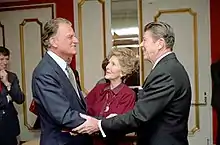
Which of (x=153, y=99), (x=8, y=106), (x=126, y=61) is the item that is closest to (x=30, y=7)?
(x=8, y=106)

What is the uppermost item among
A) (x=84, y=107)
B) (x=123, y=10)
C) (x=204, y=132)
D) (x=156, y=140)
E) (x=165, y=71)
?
(x=123, y=10)

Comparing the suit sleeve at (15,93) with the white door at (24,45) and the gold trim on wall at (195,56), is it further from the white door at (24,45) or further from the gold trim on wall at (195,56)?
the gold trim on wall at (195,56)

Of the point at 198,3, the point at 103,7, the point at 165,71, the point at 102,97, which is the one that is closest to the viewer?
the point at 165,71


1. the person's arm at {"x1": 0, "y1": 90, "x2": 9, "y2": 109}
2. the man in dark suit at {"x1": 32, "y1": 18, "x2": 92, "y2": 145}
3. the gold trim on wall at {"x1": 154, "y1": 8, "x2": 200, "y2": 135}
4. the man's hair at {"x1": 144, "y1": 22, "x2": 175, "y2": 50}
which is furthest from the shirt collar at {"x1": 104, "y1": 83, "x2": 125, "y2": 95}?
the gold trim on wall at {"x1": 154, "y1": 8, "x2": 200, "y2": 135}

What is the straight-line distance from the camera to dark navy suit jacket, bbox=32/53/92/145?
214 cm

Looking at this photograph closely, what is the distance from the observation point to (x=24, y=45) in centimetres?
516

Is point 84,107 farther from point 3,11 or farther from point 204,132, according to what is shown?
point 3,11

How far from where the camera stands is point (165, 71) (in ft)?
7.00

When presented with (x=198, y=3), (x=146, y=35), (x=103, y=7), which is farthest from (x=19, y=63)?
(x=146, y=35)

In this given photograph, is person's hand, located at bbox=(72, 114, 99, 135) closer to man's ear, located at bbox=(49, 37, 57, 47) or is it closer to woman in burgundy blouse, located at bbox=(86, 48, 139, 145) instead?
woman in burgundy blouse, located at bbox=(86, 48, 139, 145)

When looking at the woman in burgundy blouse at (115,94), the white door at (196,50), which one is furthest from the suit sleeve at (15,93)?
the white door at (196,50)

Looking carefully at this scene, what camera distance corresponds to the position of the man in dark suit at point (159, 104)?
2.12 m

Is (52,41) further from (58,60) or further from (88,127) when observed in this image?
(88,127)

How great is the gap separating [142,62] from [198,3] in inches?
36.0
